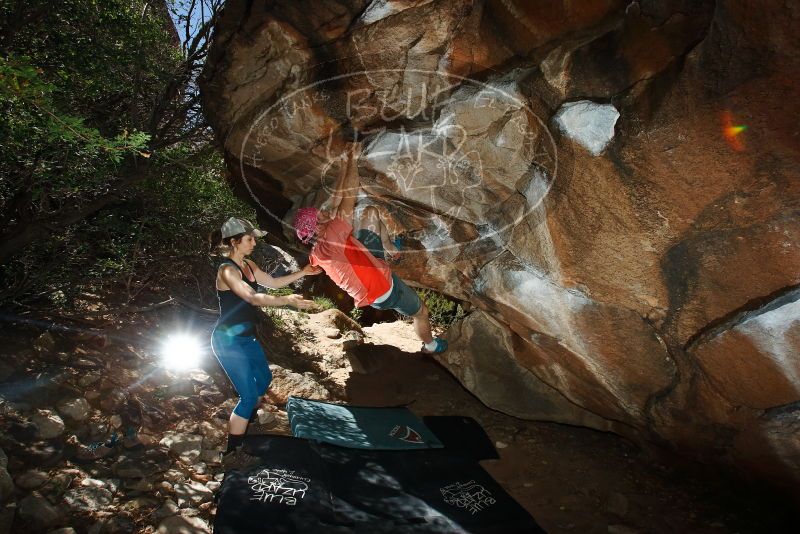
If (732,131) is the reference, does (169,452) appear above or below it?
below

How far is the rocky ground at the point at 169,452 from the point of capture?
10.9 ft

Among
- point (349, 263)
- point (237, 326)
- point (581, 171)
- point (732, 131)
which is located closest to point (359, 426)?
point (237, 326)

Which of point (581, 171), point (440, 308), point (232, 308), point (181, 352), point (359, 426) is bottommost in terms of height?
point (359, 426)

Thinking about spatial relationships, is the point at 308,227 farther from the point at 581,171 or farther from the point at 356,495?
the point at 581,171

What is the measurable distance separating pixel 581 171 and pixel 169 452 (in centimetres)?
481

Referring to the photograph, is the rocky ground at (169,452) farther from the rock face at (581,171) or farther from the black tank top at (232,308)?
the black tank top at (232,308)

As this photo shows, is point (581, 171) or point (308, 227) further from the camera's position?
point (308, 227)

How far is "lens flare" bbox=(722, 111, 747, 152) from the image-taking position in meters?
2.85

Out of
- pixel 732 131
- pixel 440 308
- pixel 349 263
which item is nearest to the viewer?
pixel 732 131

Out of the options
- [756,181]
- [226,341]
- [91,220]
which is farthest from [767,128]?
[91,220]

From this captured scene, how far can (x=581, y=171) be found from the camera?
3725mm

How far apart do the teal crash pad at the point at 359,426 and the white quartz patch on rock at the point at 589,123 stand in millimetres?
3582

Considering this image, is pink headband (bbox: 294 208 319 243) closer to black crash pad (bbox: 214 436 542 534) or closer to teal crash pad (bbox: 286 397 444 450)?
teal crash pad (bbox: 286 397 444 450)

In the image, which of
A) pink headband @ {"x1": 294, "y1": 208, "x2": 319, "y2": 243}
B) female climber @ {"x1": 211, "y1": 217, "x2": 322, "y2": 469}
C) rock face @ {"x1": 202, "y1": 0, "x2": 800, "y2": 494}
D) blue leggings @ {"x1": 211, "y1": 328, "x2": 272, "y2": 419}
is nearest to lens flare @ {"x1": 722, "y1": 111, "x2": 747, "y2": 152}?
rock face @ {"x1": 202, "y1": 0, "x2": 800, "y2": 494}
